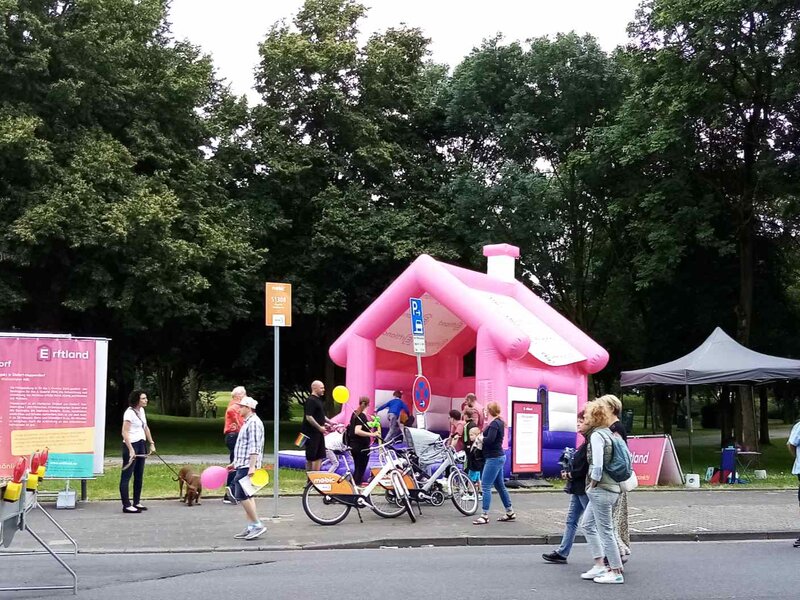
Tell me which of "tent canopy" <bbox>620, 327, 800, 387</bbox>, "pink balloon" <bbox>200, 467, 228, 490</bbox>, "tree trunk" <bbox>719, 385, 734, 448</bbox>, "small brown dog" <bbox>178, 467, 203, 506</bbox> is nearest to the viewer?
"pink balloon" <bbox>200, 467, 228, 490</bbox>

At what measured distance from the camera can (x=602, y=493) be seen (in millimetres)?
8297

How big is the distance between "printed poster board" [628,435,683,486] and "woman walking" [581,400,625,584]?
10.2 meters

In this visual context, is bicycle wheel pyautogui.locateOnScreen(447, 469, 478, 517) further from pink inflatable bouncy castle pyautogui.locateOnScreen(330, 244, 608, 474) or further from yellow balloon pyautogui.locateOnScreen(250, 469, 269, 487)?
pink inflatable bouncy castle pyautogui.locateOnScreen(330, 244, 608, 474)

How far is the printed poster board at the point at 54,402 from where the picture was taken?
13.2 meters

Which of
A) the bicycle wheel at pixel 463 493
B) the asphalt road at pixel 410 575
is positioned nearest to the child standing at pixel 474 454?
the bicycle wheel at pixel 463 493

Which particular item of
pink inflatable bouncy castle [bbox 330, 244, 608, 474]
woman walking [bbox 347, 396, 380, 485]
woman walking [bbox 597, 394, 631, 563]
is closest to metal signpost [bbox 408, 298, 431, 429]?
pink inflatable bouncy castle [bbox 330, 244, 608, 474]

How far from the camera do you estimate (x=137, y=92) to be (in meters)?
27.6

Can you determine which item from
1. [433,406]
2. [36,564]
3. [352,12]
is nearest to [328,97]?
[352,12]

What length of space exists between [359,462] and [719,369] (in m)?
8.93

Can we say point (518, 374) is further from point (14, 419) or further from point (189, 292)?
point (189, 292)

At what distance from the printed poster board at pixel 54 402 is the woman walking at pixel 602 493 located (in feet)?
26.5

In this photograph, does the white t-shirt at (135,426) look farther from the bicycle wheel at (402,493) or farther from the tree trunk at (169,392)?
the tree trunk at (169,392)

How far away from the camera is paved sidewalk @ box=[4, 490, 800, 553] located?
1060 centimetres

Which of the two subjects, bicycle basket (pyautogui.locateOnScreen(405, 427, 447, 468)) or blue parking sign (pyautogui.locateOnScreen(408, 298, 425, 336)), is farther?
blue parking sign (pyautogui.locateOnScreen(408, 298, 425, 336))
